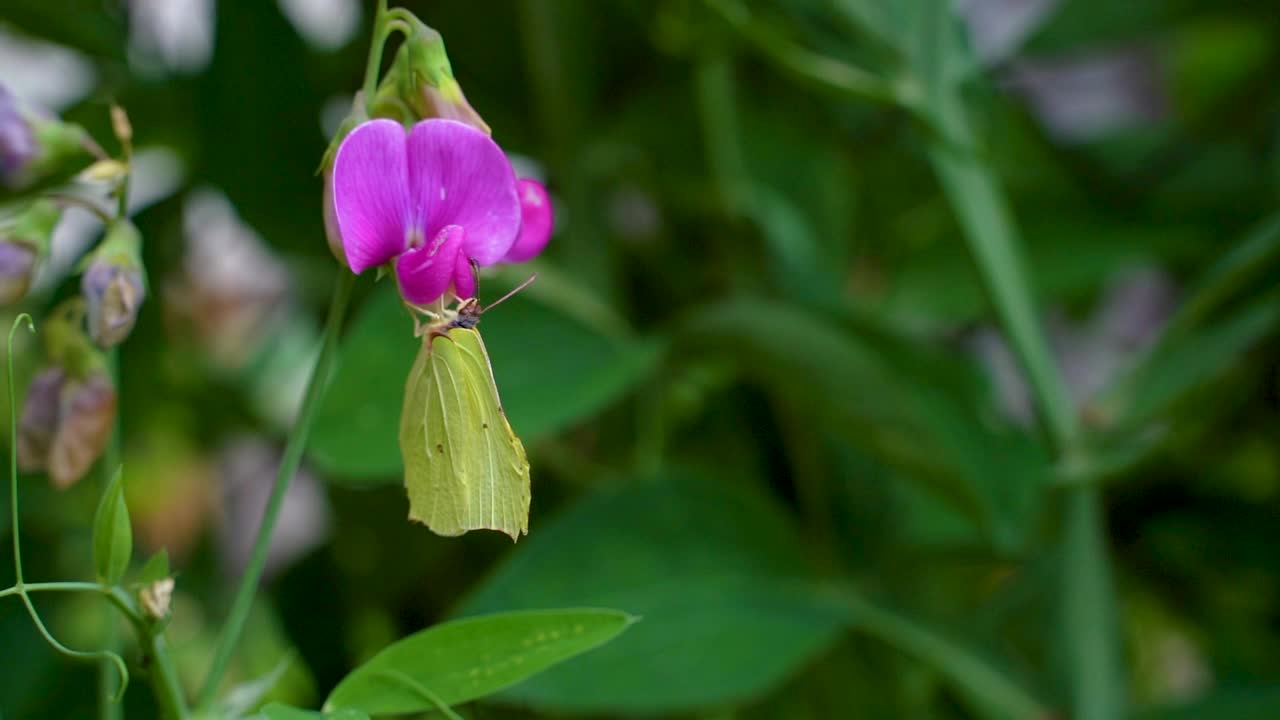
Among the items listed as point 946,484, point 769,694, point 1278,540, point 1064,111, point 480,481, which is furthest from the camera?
point 1064,111

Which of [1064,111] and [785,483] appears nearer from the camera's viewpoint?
[785,483]

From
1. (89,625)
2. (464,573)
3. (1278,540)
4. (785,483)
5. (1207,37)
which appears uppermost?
(1207,37)

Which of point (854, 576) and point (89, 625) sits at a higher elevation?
point (854, 576)

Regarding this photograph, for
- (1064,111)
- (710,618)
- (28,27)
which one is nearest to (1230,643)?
(710,618)

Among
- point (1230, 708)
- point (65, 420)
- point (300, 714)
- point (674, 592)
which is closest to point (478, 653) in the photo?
point (300, 714)

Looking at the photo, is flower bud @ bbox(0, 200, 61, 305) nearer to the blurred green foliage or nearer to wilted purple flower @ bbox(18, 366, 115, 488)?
wilted purple flower @ bbox(18, 366, 115, 488)

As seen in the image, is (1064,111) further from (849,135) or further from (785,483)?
(785,483)

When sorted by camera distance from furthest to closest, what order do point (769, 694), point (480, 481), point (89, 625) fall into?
1. point (89, 625)
2. point (769, 694)
3. point (480, 481)
